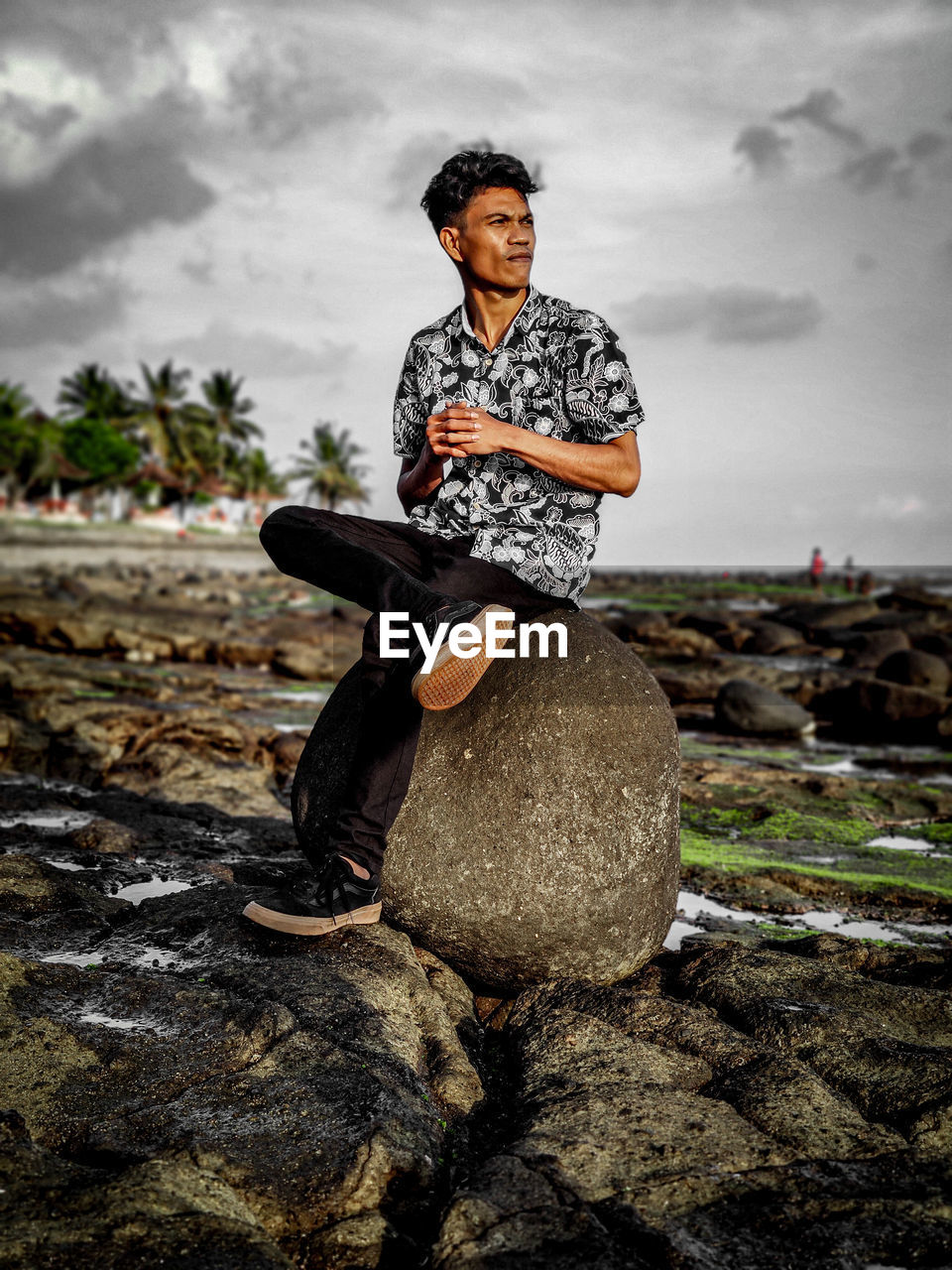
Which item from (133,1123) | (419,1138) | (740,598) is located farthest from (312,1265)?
(740,598)

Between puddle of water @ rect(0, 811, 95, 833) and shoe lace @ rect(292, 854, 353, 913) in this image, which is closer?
shoe lace @ rect(292, 854, 353, 913)

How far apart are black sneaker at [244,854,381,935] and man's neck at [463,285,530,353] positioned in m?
2.16

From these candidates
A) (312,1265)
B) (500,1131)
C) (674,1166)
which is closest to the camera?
(312,1265)

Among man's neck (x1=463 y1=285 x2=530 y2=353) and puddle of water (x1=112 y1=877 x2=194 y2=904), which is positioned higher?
man's neck (x1=463 y1=285 x2=530 y2=353)

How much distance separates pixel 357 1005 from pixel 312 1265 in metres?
1.08

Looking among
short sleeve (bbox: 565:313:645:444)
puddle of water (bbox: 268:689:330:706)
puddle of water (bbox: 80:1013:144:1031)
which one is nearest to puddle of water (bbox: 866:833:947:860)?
short sleeve (bbox: 565:313:645:444)

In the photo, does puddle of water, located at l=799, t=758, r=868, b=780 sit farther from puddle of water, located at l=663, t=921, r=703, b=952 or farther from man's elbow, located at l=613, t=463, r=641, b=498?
man's elbow, located at l=613, t=463, r=641, b=498

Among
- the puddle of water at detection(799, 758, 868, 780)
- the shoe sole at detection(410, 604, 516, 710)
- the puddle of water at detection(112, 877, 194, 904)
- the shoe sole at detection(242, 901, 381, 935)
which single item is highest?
the shoe sole at detection(410, 604, 516, 710)

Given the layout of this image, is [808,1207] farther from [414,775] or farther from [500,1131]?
[414,775]

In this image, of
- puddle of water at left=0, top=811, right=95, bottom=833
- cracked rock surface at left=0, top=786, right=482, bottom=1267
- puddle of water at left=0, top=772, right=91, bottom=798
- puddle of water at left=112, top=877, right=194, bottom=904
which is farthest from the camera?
puddle of water at left=0, top=772, right=91, bottom=798

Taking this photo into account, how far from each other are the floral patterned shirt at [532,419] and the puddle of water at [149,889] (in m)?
2.34

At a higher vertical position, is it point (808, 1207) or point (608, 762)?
point (608, 762)

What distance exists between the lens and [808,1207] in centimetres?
253

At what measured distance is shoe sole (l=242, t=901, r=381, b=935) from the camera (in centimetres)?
393
